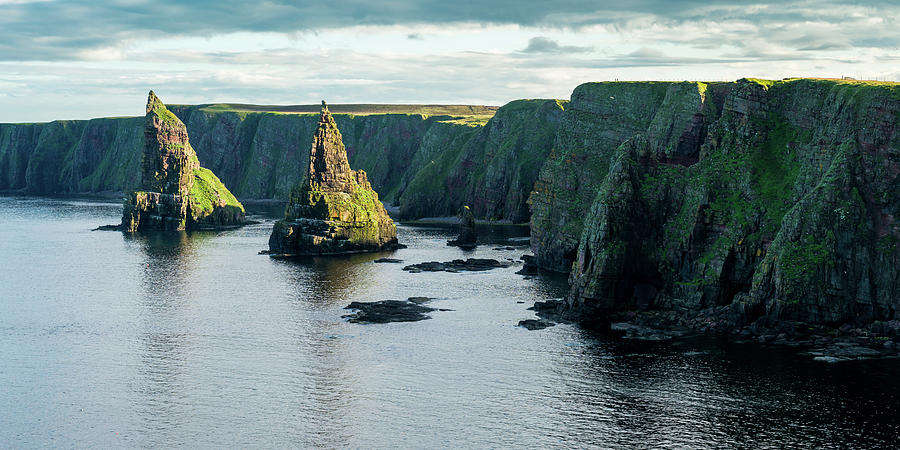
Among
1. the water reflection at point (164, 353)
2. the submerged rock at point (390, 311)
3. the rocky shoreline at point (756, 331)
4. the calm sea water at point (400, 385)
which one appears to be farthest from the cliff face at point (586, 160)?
the water reflection at point (164, 353)

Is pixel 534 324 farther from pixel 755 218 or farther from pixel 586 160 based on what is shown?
pixel 586 160

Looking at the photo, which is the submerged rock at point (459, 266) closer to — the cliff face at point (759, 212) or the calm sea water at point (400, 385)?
the calm sea water at point (400, 385)

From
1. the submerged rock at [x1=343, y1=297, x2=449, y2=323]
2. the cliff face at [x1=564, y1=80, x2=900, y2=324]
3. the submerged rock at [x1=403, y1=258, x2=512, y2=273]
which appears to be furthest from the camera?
the submerged rock at [x1=403, y1=258, x2=512, y2=273]

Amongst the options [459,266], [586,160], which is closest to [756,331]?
[586,160]

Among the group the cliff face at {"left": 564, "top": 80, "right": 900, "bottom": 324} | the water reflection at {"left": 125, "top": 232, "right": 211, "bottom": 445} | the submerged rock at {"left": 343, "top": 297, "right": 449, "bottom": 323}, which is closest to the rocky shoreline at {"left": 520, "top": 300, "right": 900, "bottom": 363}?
the cliff face at {"left": 564, "top": 80, "right": 900, "bottom": 324}

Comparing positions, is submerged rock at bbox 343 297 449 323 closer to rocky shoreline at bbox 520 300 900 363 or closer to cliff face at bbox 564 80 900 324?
rocky shoreline at bbox 520 300 900 363

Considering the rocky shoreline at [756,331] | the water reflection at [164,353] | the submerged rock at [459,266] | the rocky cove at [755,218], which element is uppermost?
the rocky cove at [755,218]
